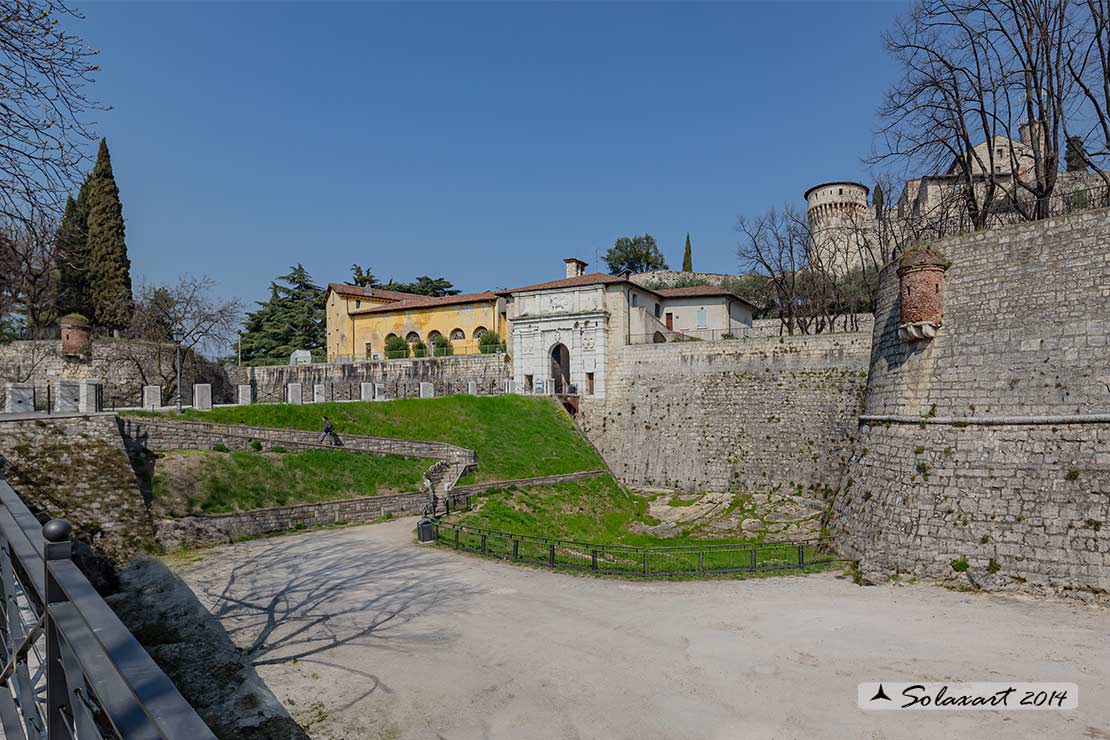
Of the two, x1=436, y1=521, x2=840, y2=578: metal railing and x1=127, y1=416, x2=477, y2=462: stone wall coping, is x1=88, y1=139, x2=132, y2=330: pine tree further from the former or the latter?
x1=436, y1=521, x2=840, y2=578: metal railing

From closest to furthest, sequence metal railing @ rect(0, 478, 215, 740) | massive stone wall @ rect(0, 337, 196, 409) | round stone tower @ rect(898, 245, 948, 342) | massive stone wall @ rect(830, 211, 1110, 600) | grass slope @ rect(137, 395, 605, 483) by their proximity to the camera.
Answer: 1. metal railing @ rect(0, 478, 215, 740)
2. massive stone wall @ rect(830, 211, 1110, 600)
3. round stone tower @ rect(898, 245, 948, 342)
4. grass slope @ rect(137, 395, 605, 483)
5. massive stone wall @ rect(0, 337, 196, 409)

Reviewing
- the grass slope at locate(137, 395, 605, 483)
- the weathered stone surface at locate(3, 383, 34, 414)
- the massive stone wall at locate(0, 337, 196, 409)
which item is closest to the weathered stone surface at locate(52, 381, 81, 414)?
the weathered stone surface at locate(3, 383, 34, 414)

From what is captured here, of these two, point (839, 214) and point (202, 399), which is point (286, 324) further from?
point (839, 214)

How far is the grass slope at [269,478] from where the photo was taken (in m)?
18.2

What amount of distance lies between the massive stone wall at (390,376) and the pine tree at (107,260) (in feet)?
25.4

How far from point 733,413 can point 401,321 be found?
94.4ft

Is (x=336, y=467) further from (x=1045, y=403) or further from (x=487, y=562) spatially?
(x=1045, y=403)

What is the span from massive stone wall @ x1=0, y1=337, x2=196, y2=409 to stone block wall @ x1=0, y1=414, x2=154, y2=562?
17969 millimetres

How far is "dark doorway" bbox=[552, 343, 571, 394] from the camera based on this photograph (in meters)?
38.3

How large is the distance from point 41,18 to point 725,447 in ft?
90.9

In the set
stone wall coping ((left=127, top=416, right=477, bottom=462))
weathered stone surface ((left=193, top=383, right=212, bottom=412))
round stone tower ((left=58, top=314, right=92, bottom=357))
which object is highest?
round stone tower ((left=58, top=314, right=92, bottom=357))

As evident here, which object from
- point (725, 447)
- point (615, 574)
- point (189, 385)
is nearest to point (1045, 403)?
point (615, 574)

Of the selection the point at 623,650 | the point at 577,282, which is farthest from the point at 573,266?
the point at 623,650

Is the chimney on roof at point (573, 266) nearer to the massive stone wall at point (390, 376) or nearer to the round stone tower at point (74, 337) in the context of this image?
the massive stone wall at point (390, 376)
